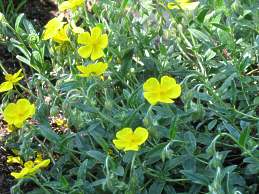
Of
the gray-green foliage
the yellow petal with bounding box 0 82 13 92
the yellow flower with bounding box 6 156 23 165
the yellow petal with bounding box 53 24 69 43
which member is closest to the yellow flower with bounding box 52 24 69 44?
the yellow petal with bounding box 53 24 69 43

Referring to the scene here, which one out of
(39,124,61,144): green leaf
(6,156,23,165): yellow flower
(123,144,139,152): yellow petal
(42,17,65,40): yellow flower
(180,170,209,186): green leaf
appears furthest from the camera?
(6,156,23,165): yellow flower

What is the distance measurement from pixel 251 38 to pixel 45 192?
39.4 inches

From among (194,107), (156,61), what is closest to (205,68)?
(156,61)

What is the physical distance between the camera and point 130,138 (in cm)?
174

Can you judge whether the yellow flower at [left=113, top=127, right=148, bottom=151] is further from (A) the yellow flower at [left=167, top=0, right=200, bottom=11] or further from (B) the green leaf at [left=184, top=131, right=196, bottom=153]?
(A) the yellow flower at [left=167, top=0, right=200, bottom=11]

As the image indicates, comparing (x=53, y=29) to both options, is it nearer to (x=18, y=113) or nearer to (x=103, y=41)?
(x=103, y=41)

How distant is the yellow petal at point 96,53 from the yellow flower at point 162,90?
297mm

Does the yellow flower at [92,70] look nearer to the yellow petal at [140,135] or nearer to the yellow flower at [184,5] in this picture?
the yellow petal at [140,135]

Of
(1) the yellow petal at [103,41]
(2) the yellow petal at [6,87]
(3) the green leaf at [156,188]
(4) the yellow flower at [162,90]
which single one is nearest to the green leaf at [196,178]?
(3) the green leaf at [156,188]

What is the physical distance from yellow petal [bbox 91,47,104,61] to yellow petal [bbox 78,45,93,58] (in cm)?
1

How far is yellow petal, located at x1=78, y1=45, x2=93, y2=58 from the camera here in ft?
6.72

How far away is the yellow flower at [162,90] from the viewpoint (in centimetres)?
177

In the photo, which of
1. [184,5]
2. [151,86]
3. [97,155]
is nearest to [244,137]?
[151,86]

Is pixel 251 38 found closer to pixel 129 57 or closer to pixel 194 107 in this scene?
pixel 129 57
